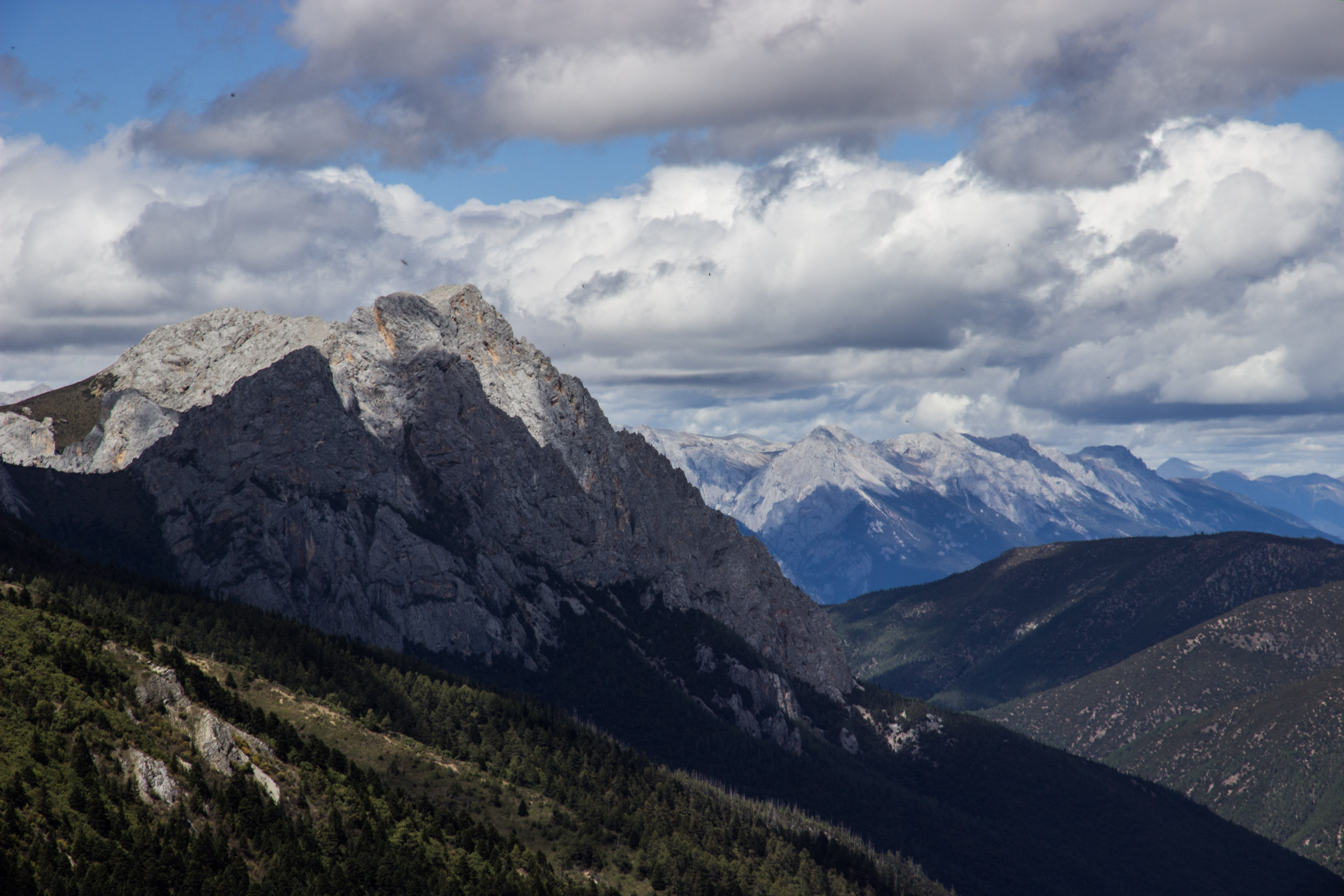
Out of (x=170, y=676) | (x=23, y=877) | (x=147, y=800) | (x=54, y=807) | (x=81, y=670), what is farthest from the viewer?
(x=170, y=676)

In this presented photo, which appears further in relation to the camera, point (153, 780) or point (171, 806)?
point (153, 780)

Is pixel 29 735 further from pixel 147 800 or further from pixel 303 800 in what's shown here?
pixel 303 800

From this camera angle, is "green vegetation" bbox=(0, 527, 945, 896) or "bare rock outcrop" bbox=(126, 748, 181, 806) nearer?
"green vegetation" bbox=(0, 527, 945, 896)

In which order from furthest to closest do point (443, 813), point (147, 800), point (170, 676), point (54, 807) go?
1. point (443, 813)
2. point (170, 676)
3. point (147, 800)
4. point (54, 807)

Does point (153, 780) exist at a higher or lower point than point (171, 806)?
higher

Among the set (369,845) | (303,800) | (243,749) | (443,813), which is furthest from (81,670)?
(443,813)

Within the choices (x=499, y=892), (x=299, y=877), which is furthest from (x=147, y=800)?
(x=499, y=892)

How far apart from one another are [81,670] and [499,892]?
7105 centimetres

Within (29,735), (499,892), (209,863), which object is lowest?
(499,892)

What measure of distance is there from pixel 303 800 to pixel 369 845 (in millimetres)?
12113

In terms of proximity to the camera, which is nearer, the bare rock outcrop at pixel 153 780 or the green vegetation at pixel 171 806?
the green vegetation at pixel 171 806

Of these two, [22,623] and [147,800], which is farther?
[22,623]

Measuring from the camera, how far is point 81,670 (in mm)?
162000

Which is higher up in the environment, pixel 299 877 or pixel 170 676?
pixel 170 676
